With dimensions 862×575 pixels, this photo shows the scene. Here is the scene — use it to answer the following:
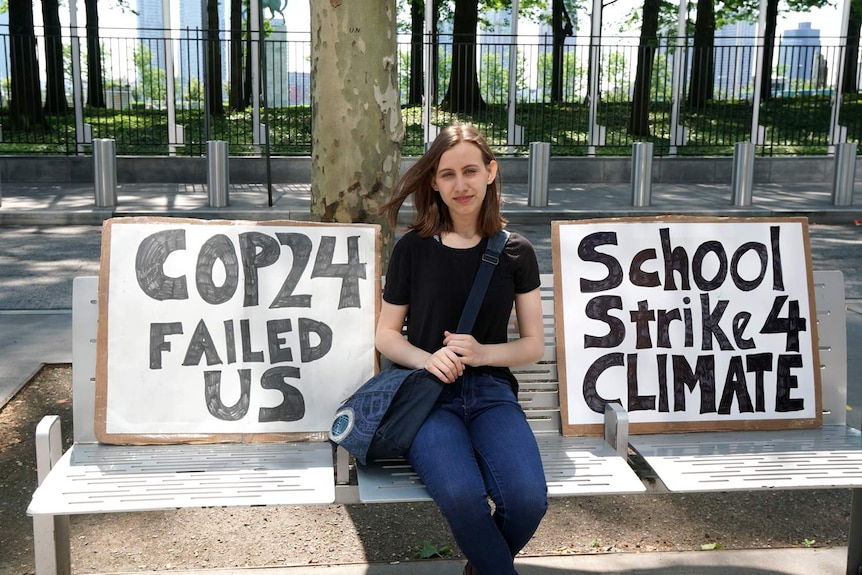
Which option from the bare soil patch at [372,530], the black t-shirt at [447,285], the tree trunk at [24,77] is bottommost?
the bare soil patch at [372,530]

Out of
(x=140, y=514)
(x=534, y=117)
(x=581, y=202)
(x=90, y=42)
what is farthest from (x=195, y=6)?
(x=140, y=514)

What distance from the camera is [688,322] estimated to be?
386 centimetres

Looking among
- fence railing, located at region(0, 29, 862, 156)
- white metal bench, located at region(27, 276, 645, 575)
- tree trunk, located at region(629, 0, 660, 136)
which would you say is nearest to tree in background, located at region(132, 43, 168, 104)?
fence railing, located at region(0, 29, 862, 156)

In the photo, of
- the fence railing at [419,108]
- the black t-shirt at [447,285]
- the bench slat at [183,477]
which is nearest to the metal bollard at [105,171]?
the fence railing at [419,108]

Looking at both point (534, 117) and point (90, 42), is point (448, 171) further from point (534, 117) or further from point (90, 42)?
point (90, 42)

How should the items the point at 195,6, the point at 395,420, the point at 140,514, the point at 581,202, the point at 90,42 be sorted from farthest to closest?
the point at 195,6 < the point at 90,42 < the point at 581,202 < the point at 140,514 < the point at 395,420

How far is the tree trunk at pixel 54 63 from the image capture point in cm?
1872

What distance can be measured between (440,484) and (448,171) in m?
1.12

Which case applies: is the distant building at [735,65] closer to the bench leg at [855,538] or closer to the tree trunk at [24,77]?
the tree trunk at [24,77]

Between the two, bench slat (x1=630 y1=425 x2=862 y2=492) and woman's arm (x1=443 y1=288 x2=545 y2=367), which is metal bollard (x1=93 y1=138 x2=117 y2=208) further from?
bench slat (x1=630 y1=425 x2=862 y2=492)

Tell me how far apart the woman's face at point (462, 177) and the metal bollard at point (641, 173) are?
1170cm

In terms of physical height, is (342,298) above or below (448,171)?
below

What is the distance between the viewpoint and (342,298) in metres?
3.71

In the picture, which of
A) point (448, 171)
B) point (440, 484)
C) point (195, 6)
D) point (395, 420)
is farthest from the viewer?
point (195, 6)
